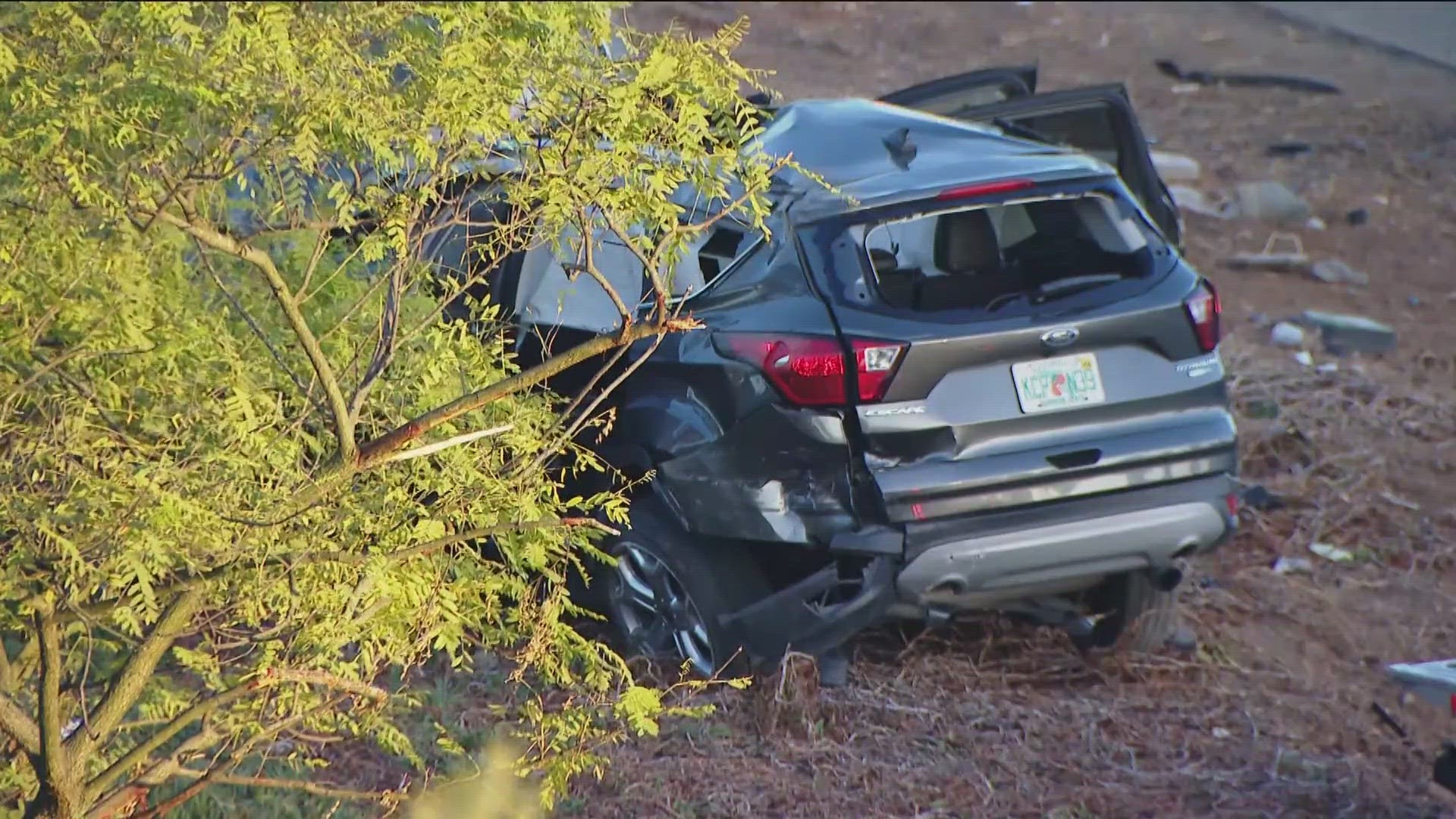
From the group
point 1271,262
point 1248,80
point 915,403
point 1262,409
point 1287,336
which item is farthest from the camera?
point 1248,80

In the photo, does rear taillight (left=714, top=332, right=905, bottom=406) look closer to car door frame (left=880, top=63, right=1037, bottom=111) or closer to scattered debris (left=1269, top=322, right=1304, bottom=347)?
car door frame (left=880, top=63, right=1037, bottom=111)

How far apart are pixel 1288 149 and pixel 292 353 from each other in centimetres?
1211

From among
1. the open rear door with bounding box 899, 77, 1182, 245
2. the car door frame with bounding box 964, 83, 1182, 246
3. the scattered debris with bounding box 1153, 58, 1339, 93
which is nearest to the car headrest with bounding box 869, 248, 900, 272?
the open rear door with bounding box 899, 77, 1182, 245

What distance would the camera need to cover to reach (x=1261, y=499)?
7309 millimetres

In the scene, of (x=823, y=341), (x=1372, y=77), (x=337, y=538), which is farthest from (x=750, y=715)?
(x=1372, y=77)

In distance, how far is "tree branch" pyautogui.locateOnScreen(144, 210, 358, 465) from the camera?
300 cm

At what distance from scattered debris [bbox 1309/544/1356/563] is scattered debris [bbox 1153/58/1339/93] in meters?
10.8

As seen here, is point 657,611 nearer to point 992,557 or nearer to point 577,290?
point 577,290

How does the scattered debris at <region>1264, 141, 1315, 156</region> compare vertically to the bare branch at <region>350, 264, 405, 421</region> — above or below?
below

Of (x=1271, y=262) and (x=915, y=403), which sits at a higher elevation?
(x=915, y=403)

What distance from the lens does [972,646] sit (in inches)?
228

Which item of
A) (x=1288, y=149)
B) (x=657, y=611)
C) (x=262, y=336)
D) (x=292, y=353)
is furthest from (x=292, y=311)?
(x=1288, y=149)

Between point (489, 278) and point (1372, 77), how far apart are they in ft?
45.7

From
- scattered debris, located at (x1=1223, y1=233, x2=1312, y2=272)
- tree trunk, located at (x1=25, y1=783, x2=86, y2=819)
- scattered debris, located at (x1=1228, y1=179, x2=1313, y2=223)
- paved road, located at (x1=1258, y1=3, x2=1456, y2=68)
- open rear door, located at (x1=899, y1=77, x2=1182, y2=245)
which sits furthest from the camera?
paved road, located at (x1=1258, y1=3, x2=1456, y2=68)
